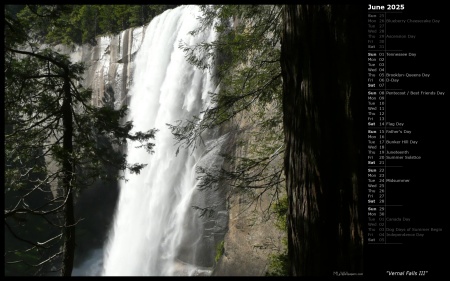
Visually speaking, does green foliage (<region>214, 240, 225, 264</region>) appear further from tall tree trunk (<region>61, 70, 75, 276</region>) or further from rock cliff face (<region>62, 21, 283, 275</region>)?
rock cliff face (<region>62, 21, 283, 275</region>)

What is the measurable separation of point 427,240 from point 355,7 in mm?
1286

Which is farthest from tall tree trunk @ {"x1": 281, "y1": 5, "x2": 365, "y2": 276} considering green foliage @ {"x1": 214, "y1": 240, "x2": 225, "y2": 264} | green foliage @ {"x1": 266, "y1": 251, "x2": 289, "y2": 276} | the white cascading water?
the white cascading water

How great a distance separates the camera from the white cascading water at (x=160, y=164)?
17.0 m

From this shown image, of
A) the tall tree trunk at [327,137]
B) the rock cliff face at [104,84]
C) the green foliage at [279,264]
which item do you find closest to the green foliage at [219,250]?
the green foliage at [279,264]

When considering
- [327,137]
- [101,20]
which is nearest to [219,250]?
[327,137]

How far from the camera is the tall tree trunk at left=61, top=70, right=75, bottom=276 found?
7234 mm

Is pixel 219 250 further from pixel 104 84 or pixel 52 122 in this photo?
→ pixel 104 84

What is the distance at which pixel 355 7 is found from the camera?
7.18 ft

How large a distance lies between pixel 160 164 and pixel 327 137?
17517mm

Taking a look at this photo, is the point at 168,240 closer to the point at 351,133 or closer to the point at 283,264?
the point at 283,264

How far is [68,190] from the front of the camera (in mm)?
7469

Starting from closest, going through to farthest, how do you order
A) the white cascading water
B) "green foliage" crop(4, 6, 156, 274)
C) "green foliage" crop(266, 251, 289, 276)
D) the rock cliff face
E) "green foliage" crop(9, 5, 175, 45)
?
"green foliage" crop(4, 6, 156, 274)
"green foliage" crop(266, 251, 289, 276)
the white cascading water
the rock cliff face
"green foliage" crop(9, 5, 175, 45)

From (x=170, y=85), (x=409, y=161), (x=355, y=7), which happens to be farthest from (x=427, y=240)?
(x=170, y=85)

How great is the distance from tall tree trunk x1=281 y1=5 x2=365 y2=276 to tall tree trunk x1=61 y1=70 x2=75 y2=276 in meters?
5.33
